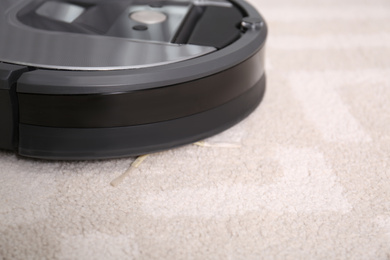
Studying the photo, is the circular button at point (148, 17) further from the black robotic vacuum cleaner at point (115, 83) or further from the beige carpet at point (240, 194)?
the beige carpet at point (240, 194)

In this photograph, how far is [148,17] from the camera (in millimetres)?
1220

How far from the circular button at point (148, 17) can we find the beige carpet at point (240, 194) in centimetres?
32

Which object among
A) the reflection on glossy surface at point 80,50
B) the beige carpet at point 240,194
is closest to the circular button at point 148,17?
the reflection on glossy surface at point 80,50

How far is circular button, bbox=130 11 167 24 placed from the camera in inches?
47.4

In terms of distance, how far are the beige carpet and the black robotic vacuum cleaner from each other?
0.16ft

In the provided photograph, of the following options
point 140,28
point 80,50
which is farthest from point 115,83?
point 140,28

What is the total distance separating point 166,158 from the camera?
3.44 ft

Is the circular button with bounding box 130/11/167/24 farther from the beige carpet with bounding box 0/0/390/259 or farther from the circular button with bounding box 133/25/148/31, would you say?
the beige carpet with bounding box 0/0/390/259

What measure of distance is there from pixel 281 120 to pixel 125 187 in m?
0.43

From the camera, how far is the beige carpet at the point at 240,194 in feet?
2.73

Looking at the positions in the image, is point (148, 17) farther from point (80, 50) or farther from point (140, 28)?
point (80, 50)

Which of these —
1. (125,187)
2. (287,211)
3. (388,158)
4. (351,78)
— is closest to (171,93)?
(125,187)

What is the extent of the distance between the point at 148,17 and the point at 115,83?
1.13ft

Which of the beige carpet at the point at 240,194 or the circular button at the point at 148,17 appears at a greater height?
the circular button at the point at 148,17
